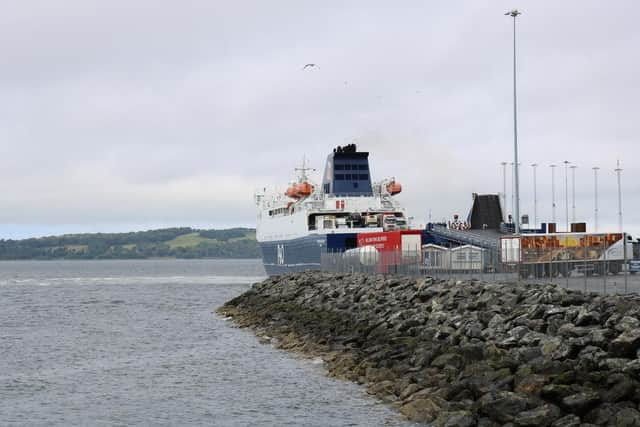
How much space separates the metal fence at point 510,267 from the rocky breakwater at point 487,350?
152 inches

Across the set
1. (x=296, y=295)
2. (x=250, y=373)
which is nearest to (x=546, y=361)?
(x=250, y=373)

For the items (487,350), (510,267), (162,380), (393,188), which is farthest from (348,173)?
(487,350)

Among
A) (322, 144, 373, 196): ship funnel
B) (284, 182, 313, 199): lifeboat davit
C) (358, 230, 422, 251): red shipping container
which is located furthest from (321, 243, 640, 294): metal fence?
(284, 182, 313, 199): lifeboat davit

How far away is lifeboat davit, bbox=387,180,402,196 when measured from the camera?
260ft

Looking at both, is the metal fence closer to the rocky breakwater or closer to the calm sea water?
the rocky breakwater

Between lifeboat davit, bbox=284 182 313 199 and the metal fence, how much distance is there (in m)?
31.4

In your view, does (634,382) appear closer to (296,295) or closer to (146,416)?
(146,416)

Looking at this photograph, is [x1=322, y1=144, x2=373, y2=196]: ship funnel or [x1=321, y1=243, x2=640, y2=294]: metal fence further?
[x1=322, y1=144, x2=373, y2=196]: ship funnel

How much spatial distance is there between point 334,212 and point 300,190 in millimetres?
7710

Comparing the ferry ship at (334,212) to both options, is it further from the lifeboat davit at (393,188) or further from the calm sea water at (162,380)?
the calm sea water at (162,380)

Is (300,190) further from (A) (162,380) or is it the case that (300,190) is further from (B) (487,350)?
(B) (487,350)

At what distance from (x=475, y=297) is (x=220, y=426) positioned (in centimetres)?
1214

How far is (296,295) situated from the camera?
4762cm

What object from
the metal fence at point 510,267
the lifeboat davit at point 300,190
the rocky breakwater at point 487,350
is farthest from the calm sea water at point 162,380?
the lifeboat davit at point 300,190
